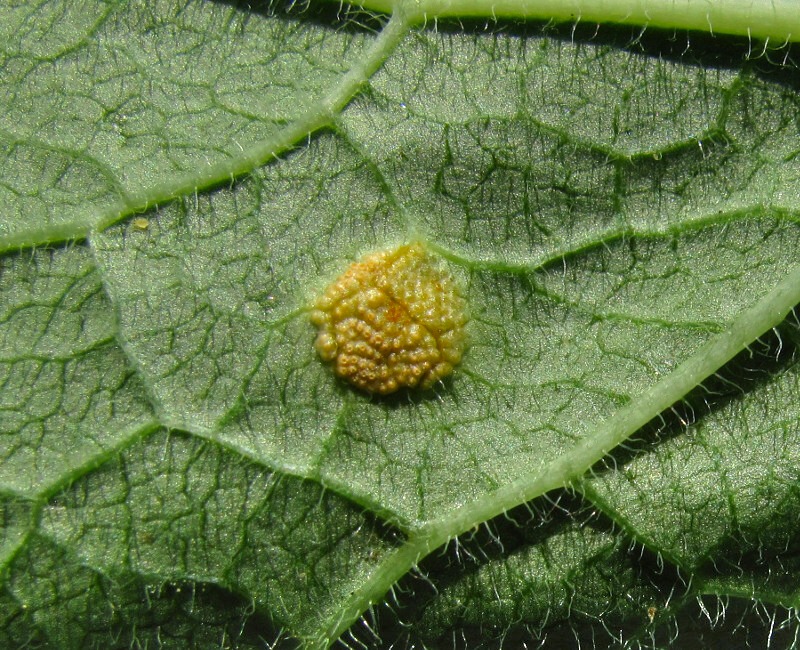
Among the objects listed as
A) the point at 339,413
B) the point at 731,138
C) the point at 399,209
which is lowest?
the point at 339,413

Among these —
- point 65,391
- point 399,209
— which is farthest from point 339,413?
point 65,391

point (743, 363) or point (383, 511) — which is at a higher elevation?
point (743, 363)

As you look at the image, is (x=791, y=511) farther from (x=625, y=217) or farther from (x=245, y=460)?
(x=245, y=460)
